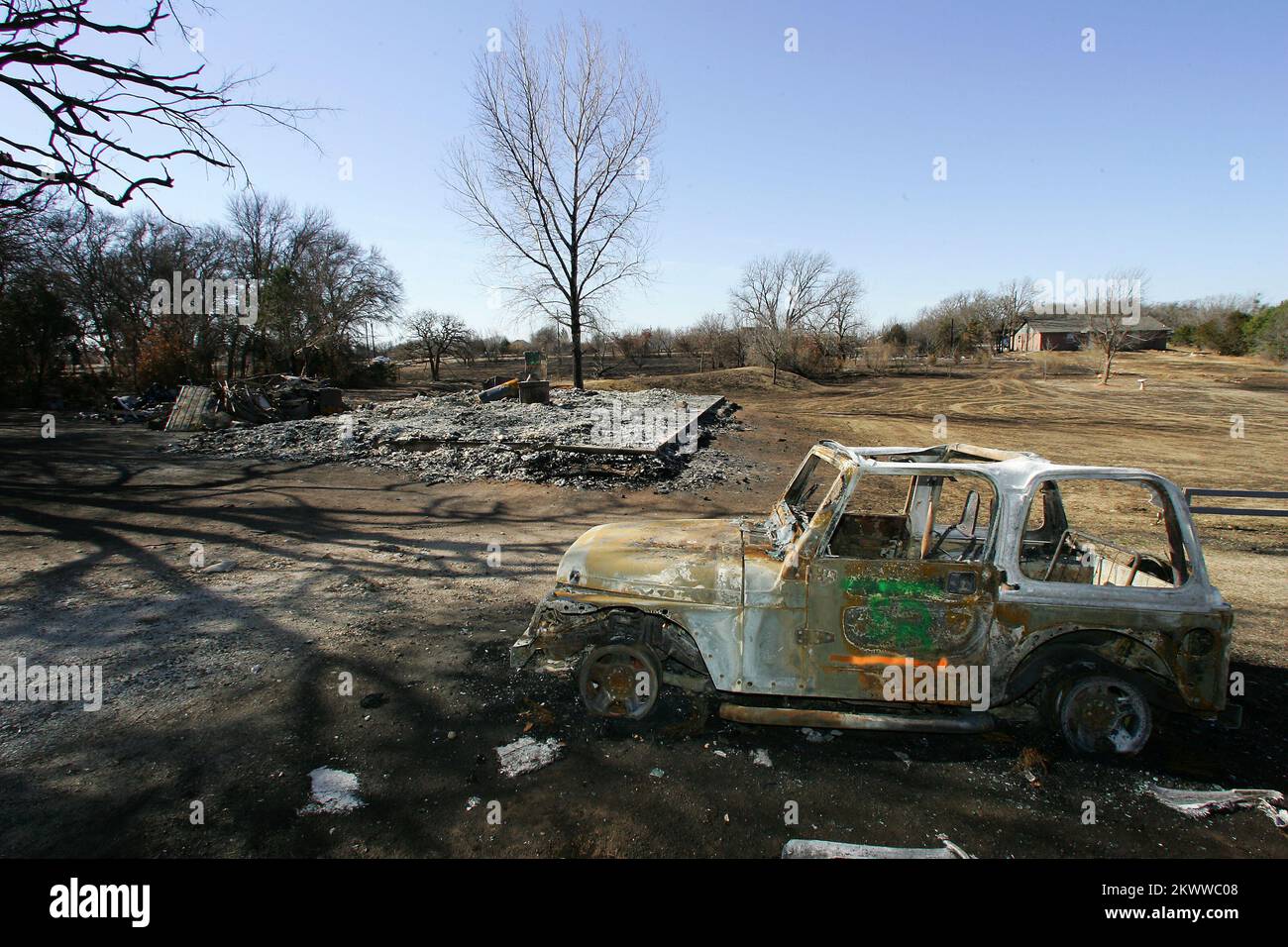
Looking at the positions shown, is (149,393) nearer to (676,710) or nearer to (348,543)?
(348,543)

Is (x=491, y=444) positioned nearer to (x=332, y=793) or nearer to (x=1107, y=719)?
(x=332, y=793)

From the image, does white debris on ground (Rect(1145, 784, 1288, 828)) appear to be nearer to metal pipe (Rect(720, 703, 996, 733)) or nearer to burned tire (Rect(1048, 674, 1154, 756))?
burned tire (Rect(1048, 674, 1154, 756))

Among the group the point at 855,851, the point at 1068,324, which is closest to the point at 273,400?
the point at 855,851

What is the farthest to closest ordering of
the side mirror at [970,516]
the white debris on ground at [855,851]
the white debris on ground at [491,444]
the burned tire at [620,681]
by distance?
the white debris on ground at [491,444] < the side mirror at [970,516] < the burned tire at [620,681] < the white debris on ground at [855,851]

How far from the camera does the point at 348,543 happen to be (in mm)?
8117

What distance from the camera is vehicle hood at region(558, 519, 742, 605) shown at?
3672mm

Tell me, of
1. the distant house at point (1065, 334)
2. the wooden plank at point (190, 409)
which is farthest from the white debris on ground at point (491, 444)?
the distant house at point (1065, 334)

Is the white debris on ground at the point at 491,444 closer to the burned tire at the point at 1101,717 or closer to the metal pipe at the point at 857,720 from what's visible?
the metal pipe at the point at 857,720

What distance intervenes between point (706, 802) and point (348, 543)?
660 cm

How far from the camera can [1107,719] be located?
3.62 m

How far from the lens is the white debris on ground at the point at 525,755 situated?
3.50m

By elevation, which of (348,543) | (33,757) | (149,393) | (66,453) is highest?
(149,393)

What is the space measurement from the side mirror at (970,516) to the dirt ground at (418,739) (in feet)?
4.98
